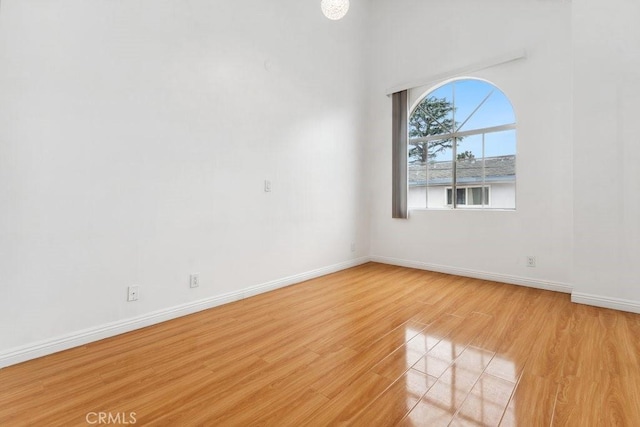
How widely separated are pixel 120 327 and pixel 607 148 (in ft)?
14.0

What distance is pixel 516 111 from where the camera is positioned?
3303 millimetres

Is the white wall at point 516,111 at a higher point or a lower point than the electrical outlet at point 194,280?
higher

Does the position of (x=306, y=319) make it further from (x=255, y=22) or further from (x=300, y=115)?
(x=255, y=22)

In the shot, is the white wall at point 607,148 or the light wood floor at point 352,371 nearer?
the light wood floor at point 352,371

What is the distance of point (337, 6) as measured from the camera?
2264 millimetres

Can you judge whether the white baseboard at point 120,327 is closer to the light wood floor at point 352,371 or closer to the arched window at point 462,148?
the light wood floor at point 352,371

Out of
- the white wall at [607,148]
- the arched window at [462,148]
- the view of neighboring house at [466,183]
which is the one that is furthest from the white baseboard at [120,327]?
the white wall at [607,148]

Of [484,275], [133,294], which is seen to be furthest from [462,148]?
[133,294]

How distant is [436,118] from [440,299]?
247 cm

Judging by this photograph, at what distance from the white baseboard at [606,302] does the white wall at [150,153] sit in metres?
2.67

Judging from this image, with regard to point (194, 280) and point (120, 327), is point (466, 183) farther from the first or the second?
point (120, 327)

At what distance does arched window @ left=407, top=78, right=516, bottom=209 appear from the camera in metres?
3.49

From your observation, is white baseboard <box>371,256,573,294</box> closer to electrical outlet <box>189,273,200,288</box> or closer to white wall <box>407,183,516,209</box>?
white wall <box>407,183,516,209</box>

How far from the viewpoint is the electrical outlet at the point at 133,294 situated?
7.30ft
